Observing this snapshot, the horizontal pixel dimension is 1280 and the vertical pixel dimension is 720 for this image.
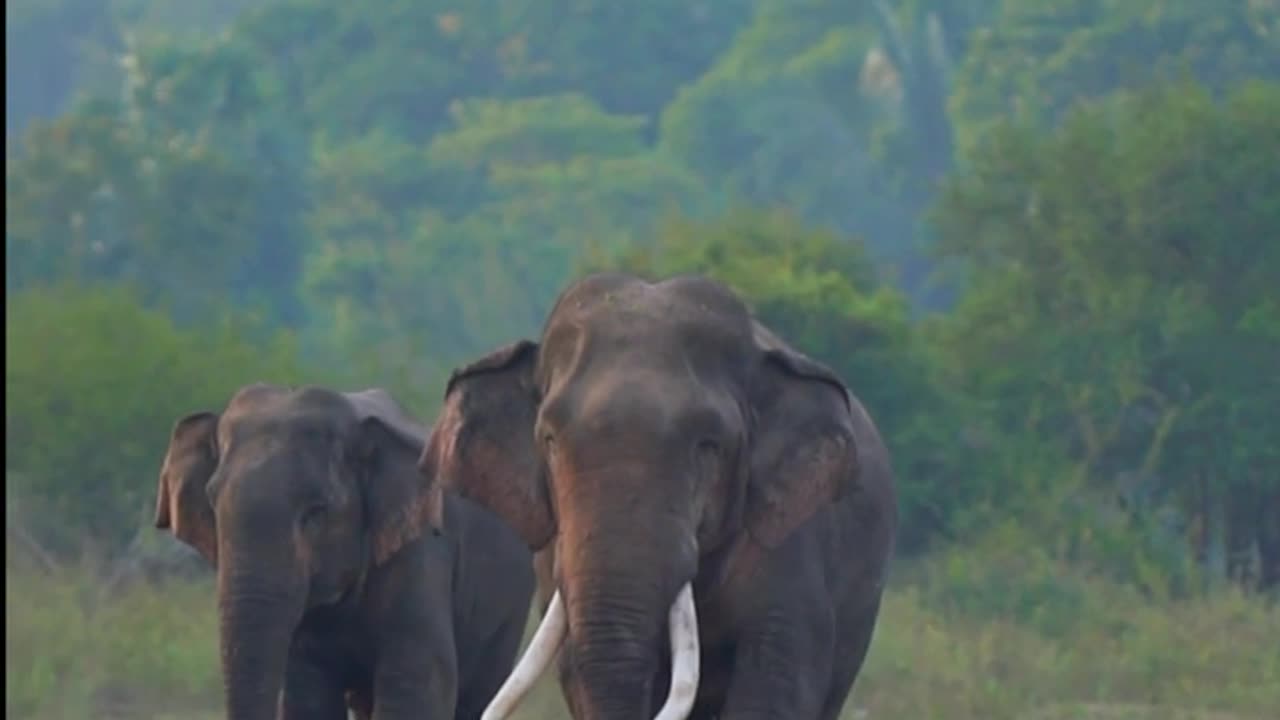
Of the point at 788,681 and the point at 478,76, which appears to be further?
the point at 478,76

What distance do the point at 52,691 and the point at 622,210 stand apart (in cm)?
3437

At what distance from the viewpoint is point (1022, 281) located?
1043 inches

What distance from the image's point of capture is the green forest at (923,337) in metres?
19.5

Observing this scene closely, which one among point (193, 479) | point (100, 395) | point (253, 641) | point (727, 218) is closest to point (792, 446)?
point (253, 641)

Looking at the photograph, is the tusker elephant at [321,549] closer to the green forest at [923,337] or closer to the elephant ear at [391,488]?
the elephant ear at [391,488]

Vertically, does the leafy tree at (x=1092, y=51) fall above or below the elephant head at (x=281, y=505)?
below

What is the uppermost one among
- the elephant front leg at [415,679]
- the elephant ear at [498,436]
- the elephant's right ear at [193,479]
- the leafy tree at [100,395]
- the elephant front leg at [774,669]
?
the elephant ear at [498,436]

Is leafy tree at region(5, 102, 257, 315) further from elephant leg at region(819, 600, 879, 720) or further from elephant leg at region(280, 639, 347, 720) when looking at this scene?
elephant leg at region(819, 600, 879, 720)

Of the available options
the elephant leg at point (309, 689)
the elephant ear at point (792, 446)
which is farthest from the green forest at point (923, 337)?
the elephant ear at point (792, 446)

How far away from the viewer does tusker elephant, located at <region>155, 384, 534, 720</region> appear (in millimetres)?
11055

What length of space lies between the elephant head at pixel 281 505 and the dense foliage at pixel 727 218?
1049 centimetres

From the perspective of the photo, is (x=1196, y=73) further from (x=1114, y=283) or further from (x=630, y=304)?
(x=630, y=304)

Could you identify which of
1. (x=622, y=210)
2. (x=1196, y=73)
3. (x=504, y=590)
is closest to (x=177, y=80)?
(x=622, y=210)

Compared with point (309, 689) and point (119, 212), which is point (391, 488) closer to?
point (309, 689)
